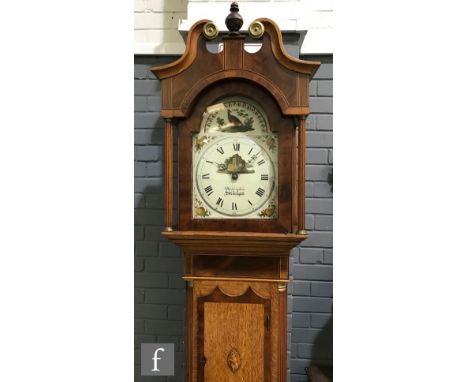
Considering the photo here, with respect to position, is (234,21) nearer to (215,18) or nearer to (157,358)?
(215,18)

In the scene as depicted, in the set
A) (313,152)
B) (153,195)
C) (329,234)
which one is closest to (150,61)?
(153,195)

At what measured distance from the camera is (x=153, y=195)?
171 centimetres

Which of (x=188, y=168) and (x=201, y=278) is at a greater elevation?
(x=188, y=168)

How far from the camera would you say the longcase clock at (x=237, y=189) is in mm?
1167

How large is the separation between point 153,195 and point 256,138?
2.38 ft

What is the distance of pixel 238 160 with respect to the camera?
3.91ft

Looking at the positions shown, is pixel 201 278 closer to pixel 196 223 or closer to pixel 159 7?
pixel 196 223

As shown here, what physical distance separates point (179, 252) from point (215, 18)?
41.7 inches

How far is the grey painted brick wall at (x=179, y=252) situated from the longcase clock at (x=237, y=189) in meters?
0.47

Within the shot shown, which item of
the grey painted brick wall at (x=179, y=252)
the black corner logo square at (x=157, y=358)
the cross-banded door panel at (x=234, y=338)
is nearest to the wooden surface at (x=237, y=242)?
the cross-banded door panel at (x=234, y=338)

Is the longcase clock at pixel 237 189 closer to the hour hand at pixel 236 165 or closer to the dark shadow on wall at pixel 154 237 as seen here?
the hour hand at pixel 236 165

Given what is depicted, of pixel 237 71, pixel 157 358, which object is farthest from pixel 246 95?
pixel 157 358

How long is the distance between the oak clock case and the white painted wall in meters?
0.51

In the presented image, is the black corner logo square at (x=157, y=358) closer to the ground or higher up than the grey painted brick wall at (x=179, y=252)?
→ closer to the ground
